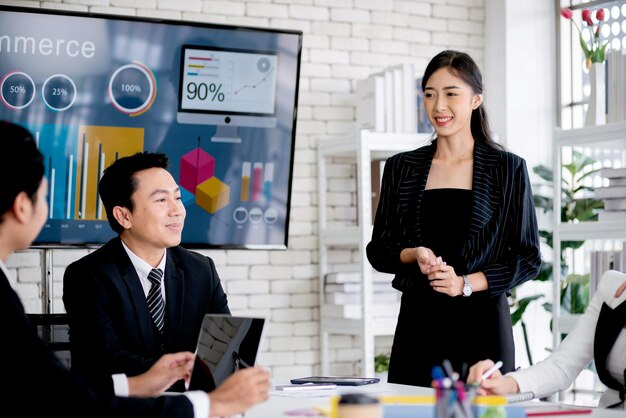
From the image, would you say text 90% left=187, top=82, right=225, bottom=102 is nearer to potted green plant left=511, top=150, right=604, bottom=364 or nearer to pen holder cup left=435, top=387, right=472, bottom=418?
potted green plant left=511, top=150, right=604, bottom=364

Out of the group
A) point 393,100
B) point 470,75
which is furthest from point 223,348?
point 393,100

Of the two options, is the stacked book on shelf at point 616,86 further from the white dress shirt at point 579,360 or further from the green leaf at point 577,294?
the white dress shirt at point 579,360

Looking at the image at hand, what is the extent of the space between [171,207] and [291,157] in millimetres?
1942

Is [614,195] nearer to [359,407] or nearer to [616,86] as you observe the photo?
[616,86]

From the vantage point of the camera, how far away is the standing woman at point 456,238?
2.77 m

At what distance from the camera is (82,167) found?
429 centimetres

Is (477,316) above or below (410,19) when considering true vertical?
below

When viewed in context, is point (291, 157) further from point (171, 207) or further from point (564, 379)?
point (564, 379)

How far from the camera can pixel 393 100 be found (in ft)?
15.6

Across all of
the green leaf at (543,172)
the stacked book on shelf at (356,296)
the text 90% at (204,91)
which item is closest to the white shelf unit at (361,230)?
the stacked book on shelf at (356,296)

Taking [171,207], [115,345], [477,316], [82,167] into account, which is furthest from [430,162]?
[82,167]

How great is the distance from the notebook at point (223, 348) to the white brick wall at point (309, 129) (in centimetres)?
259

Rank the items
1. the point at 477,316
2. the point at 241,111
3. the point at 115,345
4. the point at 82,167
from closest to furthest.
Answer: the point at 115,345 → the point at 477,316 → the point at 82,167 → the point at 241,111

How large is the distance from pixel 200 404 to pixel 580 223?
288 cm
